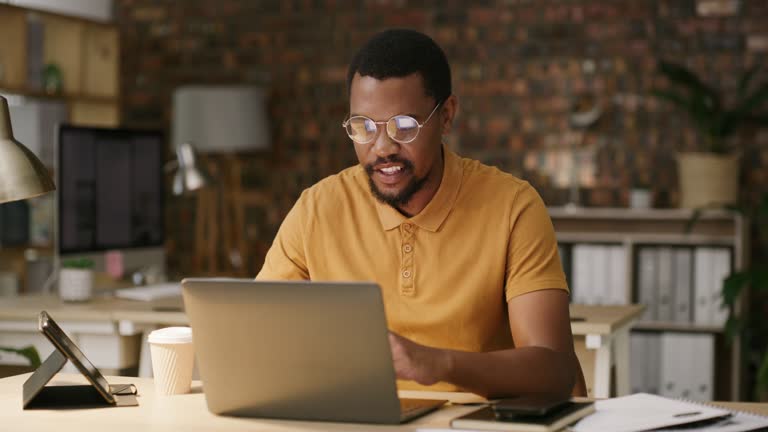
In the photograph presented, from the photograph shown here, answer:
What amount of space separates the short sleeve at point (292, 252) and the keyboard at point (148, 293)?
1.63 metres

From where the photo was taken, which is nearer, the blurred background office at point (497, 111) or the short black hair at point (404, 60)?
the short black hair at point (404, 60)

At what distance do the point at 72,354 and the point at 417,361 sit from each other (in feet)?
1.95

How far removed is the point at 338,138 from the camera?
229 inches

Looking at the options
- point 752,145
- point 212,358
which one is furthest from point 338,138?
point 212,358

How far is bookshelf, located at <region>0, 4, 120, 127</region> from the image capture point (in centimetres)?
512

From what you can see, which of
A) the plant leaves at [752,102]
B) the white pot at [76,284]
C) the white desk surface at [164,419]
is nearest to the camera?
the white desk surface at [164,419]

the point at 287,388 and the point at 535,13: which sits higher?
the point at 535,13

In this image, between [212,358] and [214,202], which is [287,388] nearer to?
[212,358]

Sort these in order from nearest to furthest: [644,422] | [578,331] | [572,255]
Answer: [644,422] → [578,331] → [572,255]

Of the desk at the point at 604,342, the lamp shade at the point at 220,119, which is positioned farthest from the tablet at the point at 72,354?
the lamp shade at the point at 220,119

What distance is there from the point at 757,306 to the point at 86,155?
3089 mm

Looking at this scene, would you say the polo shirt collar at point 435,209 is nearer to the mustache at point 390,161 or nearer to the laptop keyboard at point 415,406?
the mustache at point 390,161

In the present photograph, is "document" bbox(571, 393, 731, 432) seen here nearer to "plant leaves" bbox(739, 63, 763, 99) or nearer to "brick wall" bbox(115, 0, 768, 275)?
"plant leaves" bbox(739, 63, 763, 99)

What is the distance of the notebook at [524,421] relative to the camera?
165cm
